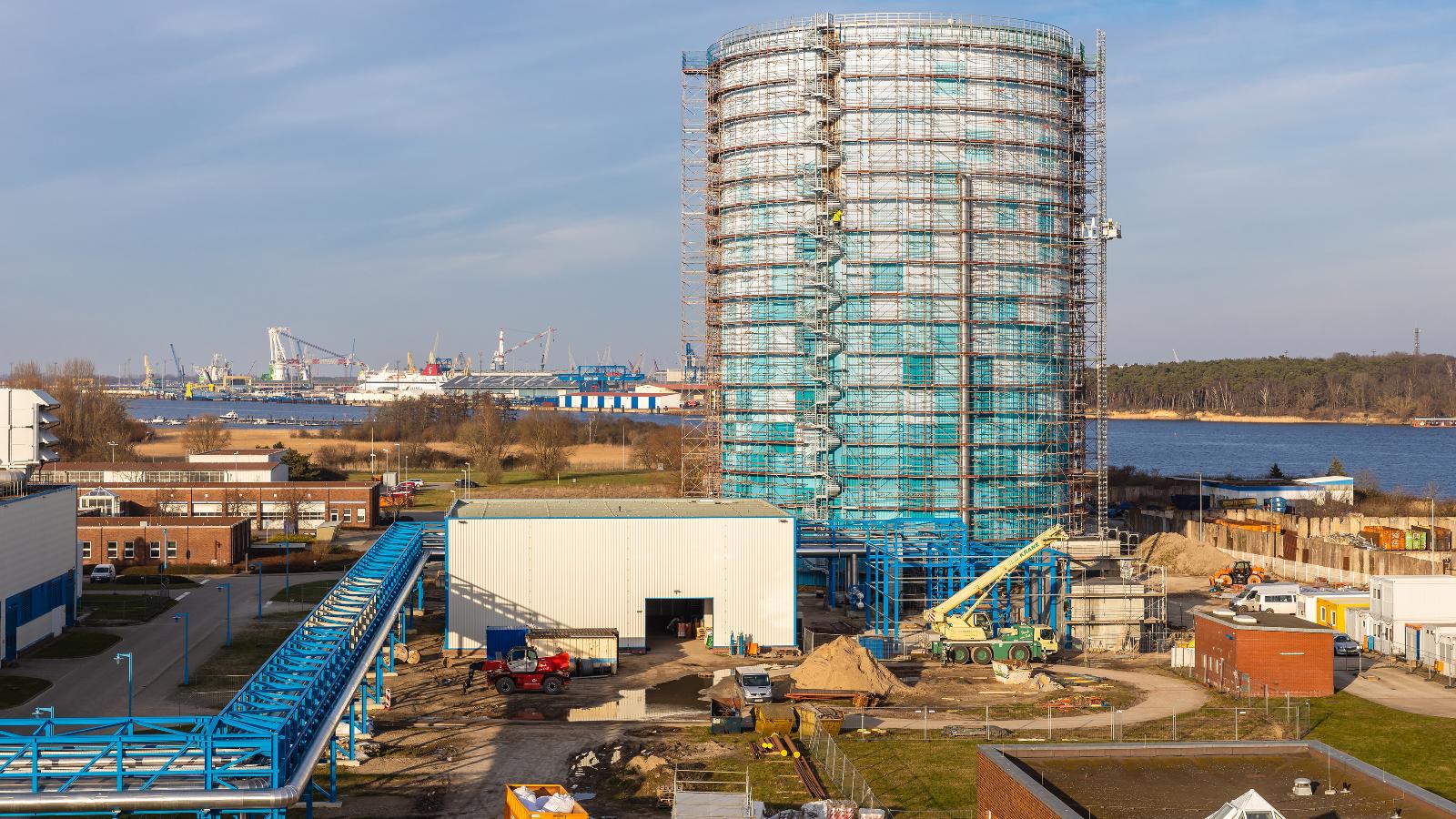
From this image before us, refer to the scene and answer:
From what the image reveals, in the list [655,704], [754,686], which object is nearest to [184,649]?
[655,704]

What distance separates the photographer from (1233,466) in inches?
7490

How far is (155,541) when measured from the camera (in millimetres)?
78625

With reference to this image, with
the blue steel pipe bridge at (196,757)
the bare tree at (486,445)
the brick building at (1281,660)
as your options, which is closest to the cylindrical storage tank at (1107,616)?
the brick building at (1281,660)

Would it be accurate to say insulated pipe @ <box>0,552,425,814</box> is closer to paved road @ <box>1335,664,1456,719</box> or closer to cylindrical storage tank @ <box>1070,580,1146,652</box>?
paved road @ <box>1335,664,1456,719</box>

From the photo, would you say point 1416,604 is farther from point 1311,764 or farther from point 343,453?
point 343,453

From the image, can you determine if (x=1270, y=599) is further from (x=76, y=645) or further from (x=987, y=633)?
(x=76, y=645)

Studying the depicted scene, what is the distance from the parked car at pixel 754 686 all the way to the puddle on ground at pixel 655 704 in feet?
4.68

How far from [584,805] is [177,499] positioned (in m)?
69.9

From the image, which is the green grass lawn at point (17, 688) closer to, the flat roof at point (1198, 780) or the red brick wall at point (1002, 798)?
the red brick wall at point (1002, 798)

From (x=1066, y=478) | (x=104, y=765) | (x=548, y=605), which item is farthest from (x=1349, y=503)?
(x=104, y=765)

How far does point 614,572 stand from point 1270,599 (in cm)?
3083

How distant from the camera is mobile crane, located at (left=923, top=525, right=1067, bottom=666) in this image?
5194 centimetres

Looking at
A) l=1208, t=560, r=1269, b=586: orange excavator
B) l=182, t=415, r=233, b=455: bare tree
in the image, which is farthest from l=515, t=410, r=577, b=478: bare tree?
l=1208, t=560, r=1269, b=586: orange excavator

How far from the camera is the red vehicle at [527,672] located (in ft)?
151
